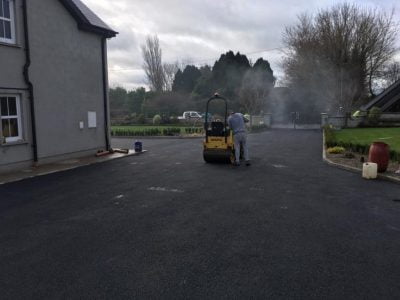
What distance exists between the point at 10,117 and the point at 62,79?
2645 mm

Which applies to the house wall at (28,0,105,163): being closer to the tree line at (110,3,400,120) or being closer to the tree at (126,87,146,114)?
the tree line at (110,3,400,120)

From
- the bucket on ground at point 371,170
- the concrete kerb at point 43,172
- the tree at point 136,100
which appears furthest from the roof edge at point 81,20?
the tree at point 136,100

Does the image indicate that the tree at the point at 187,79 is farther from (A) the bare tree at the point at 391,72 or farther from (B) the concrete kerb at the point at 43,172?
(B) the concrete kerb at the point at 43,172

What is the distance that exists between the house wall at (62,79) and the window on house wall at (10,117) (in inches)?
25.2

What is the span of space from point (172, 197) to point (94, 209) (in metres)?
1.69

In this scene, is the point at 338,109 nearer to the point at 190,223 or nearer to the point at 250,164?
the point at 250,164

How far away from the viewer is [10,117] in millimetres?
10906

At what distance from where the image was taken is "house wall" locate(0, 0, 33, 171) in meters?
10.5

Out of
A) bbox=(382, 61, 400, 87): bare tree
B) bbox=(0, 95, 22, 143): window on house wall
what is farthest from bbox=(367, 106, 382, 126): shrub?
bbox=(0, 95, 22, 143): window on house wall

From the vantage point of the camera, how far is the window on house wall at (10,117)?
1073 cm

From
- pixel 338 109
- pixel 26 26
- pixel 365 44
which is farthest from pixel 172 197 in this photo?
pixel 365 44

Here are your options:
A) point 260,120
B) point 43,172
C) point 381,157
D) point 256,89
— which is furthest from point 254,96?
point 43,172

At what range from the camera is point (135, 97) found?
52.7m

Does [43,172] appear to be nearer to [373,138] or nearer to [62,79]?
[62,79]
